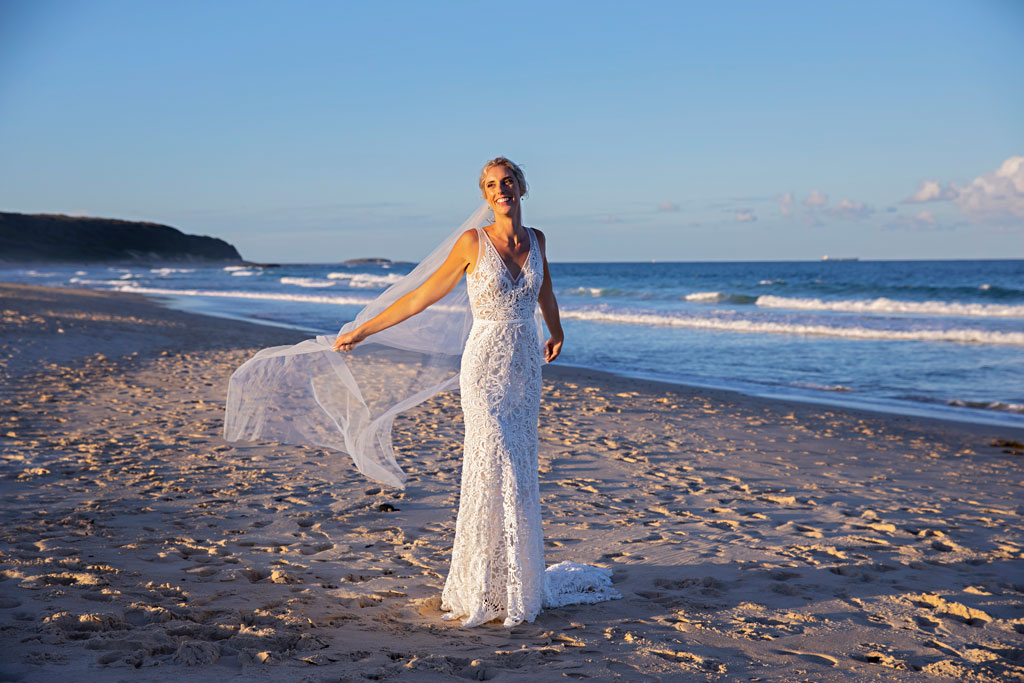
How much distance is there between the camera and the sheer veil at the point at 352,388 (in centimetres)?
442

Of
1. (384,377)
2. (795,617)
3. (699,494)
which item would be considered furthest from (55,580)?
(699,494)

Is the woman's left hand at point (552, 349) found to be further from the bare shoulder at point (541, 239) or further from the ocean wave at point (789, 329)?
the ocean wave at point (789, 329)

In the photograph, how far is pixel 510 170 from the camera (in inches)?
140

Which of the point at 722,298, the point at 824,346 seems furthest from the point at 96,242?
the point at 824,346

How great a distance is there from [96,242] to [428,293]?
12972 centimetres

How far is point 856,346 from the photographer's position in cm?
1733

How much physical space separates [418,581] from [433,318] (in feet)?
5.04

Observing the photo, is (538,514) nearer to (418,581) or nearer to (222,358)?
(418,581)

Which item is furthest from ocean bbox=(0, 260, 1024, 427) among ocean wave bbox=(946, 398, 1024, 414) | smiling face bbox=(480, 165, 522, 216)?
smiling face bbox=(480, 165, 522, 216)

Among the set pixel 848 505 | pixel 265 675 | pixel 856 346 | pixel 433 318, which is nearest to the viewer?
pixel 265 675

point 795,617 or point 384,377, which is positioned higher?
point 384,377

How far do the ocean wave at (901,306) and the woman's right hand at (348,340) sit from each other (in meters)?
28.4

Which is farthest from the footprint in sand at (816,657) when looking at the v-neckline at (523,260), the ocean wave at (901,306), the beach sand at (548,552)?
the ocean wave at (901,306)

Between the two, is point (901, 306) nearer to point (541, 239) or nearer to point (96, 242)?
point (541, 239)
